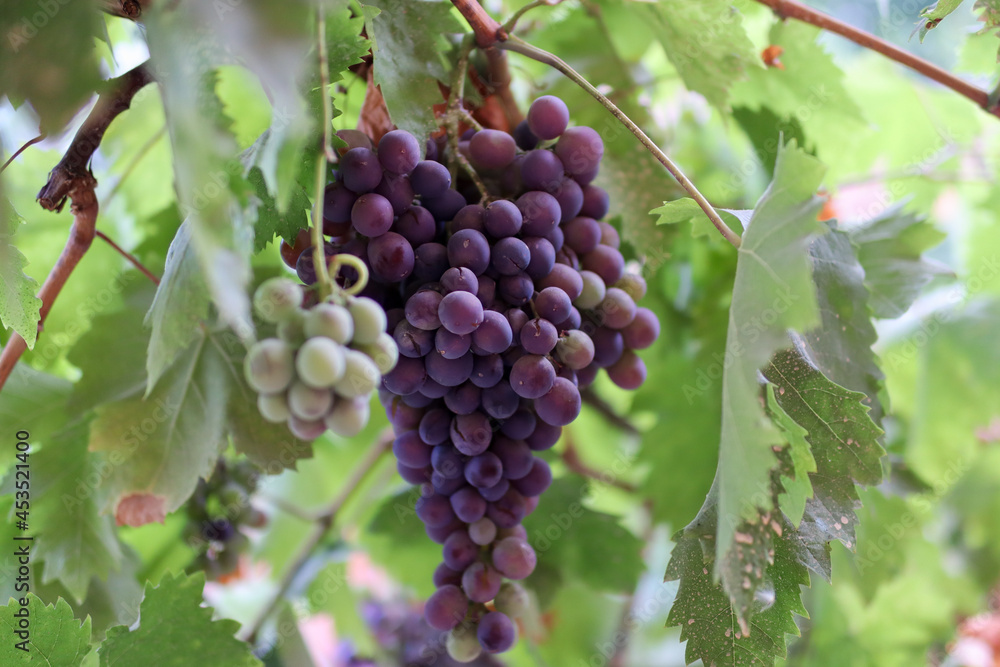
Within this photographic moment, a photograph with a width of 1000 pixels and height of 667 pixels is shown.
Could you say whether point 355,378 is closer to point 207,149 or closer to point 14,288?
point 207,149

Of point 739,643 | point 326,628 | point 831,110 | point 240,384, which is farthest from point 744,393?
point 326,628

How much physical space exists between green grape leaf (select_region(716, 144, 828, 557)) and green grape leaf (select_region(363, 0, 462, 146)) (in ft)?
0.74

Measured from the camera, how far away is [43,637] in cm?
46

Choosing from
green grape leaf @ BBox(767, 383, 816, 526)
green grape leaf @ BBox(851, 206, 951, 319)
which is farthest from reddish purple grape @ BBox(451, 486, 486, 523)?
green grape leaf @ BBox(851, 206, 951, 319)

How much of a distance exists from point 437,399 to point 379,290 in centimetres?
9

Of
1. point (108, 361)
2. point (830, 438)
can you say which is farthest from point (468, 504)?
point (108, 361)

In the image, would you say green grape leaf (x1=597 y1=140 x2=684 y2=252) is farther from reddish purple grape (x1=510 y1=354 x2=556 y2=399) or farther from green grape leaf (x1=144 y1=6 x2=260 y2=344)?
green grape leaf (x1=144 y1=6 x2=260 y2=344)

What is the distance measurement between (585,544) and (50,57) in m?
0.64

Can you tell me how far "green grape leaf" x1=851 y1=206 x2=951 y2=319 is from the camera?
655mm

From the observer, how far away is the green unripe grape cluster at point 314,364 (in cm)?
29

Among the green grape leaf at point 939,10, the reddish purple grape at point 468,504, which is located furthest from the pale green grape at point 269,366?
the green grape leaf at point 939,10

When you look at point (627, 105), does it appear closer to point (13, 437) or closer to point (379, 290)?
point (379, 290)

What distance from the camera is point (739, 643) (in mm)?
460

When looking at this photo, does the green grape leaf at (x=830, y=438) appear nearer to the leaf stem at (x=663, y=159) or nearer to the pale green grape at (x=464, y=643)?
the leaf stem at (x=663, y=159)
